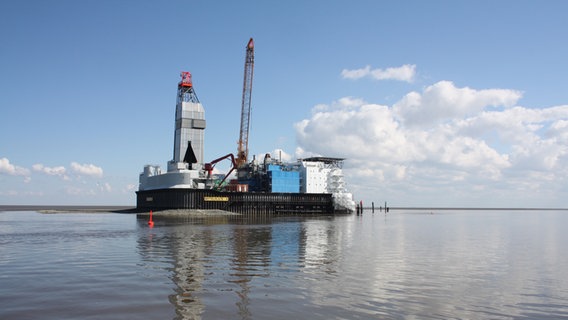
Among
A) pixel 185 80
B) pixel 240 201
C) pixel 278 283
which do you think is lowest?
pixel 278 283

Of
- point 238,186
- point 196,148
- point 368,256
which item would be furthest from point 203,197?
point 368,256

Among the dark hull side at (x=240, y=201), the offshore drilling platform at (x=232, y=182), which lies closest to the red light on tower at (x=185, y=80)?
the offshore drilling platform at (x=232, y=182)

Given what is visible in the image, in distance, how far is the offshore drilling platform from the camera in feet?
408

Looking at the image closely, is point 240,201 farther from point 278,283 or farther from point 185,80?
point 278,283

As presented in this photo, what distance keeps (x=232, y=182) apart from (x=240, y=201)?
51.3 feet

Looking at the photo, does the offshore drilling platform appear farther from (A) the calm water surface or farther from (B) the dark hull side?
(A) the calm water surface

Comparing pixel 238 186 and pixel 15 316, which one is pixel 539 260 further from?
pixel 238 186

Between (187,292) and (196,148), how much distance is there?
123903 millimetres

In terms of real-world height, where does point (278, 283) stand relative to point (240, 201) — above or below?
below

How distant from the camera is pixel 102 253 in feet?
105

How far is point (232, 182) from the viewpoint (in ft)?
461

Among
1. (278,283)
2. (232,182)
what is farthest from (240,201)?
(278,283)

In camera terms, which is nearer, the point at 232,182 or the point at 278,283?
the point at 278,283

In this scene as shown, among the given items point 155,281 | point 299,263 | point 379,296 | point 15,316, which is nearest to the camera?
point 15,316
